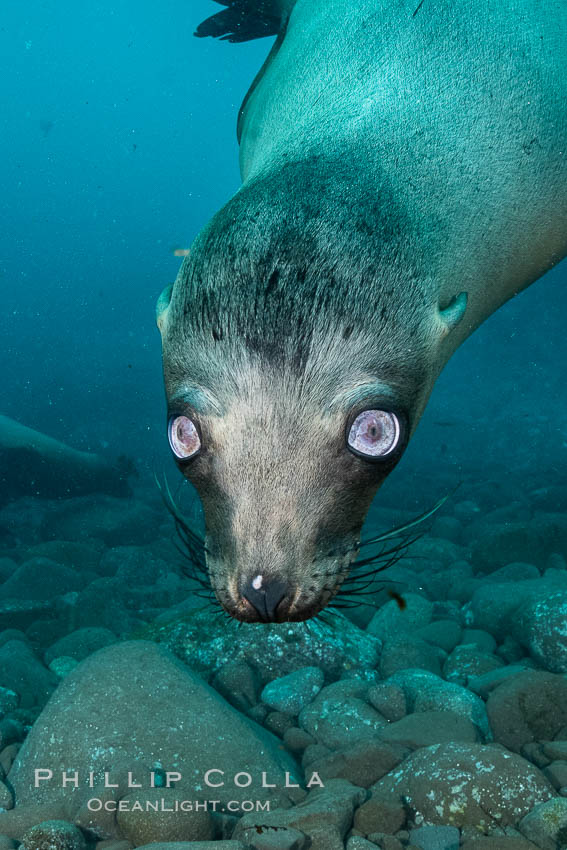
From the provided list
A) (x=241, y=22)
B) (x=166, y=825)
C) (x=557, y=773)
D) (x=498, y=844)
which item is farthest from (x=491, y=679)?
(x=241, y=22)

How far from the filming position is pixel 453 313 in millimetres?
1825

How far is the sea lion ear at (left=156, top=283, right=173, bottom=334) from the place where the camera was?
1.86m

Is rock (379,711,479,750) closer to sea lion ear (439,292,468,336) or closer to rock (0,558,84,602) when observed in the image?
sea lion ear (439,292,468,336)

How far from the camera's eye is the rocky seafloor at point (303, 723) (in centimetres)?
259

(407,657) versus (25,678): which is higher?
(407,657)

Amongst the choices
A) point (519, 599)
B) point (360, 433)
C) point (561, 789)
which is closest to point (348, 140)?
point (360, 433)

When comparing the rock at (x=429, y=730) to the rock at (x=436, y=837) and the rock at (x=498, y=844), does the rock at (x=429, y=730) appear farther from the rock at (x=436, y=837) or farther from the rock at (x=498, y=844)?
the rock at (x=498, y=844)

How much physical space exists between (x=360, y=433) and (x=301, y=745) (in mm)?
2593

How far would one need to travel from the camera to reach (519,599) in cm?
490

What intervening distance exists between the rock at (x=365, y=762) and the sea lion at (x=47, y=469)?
9.30 meters

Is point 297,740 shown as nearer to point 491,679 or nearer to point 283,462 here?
point 491,679

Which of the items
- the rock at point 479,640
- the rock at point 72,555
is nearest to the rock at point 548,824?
the rock at point 479,640

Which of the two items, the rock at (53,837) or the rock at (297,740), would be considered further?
the rock at (297,740)

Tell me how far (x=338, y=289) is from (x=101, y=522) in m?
9.53
